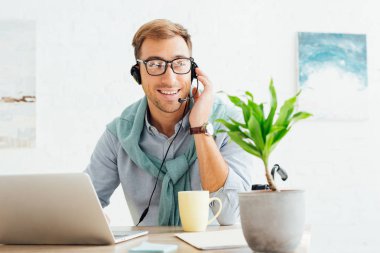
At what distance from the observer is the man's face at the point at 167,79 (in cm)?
183

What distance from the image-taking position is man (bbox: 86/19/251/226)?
171 cm

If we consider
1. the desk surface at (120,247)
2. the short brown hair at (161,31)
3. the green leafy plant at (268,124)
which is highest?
the short brown hair at (161,31)

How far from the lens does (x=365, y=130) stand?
122 inches

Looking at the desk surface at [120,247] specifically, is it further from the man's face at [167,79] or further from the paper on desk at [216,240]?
the man's face at [167,79]

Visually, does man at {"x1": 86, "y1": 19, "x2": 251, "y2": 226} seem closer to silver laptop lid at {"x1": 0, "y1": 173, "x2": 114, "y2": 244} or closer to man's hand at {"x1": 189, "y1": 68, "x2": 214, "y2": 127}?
man's hand at {"x1": 189, "y1": 68, "x2": 214, "y2": 127}

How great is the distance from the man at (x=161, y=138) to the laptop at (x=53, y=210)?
66 centimetres

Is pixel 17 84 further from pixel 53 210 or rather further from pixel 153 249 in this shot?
pixel 153 249

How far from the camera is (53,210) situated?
3.27 feet

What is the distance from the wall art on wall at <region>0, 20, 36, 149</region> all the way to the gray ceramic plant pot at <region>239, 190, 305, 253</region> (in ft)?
7.52

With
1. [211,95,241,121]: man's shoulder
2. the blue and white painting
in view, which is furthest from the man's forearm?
the blue and white painting

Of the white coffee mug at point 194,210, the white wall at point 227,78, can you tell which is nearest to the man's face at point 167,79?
the white coffee mug at point 194,210

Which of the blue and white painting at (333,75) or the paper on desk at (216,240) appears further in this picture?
the blue and white painting at (333,75)

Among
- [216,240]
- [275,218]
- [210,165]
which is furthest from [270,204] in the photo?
[210,165]

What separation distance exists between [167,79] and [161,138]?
22 centimetres
